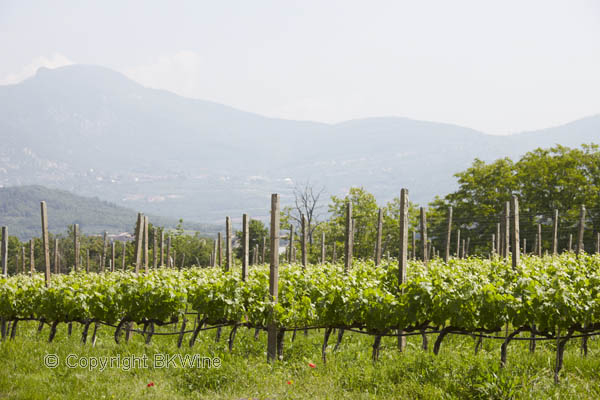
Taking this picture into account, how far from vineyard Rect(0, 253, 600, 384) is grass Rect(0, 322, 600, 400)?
359 millimetres

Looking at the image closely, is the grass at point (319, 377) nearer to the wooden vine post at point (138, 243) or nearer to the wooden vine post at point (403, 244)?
the wooden vine post at point (403, 244)

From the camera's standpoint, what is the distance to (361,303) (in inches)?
264

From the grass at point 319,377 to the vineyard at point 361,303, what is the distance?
359 millimetres

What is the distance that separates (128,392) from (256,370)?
1.47 m

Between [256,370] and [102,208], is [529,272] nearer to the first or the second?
[256,370]

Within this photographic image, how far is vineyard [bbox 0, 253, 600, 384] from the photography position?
597 cm

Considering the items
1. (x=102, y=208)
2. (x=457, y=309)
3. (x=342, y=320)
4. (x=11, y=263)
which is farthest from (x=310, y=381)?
(x=102, y=208)

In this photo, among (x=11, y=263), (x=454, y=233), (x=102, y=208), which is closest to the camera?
(x=454, y=233)

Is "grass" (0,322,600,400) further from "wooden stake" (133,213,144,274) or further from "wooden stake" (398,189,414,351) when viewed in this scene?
"wooden stake" (133,213,144,274)

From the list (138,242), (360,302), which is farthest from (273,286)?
(138,242)

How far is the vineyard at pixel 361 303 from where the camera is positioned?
235 inches

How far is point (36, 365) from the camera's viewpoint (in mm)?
6703

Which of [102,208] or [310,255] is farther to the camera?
[102,208]

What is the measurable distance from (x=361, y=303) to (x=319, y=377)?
1.19m
